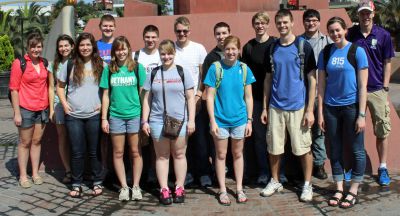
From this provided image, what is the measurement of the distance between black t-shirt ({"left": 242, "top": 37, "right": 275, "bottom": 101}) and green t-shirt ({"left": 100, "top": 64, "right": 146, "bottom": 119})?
1.05 m

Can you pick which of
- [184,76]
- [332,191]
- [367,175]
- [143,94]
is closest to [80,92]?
[143,94]

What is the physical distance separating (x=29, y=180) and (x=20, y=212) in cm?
96

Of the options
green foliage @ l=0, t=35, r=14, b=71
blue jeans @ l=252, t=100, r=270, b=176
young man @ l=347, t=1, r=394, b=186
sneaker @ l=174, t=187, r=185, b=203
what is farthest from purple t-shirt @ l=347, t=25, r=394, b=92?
green foliage @ l=0, t=35, r=14, b=71

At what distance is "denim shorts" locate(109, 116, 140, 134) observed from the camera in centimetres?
448

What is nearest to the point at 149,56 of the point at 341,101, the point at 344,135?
the point at 341,101

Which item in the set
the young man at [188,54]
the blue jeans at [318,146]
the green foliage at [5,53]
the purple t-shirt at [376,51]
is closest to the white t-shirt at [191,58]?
the young man at [188,54]

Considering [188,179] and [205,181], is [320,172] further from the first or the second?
[188,179]

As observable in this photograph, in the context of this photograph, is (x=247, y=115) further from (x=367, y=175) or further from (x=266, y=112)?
(x=367, y=175)

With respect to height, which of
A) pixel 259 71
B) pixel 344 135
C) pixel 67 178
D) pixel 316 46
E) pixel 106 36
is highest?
pixel 106 36

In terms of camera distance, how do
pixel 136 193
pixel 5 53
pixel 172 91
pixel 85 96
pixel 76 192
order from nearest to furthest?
pixel 172 91 → pixel 85 96 → pixel 136 193 → pixel 76 192 → pixel 5 53

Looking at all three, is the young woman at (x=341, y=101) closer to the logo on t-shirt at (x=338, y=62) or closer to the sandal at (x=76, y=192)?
the logo on t-shirt at (x=338, y=62)

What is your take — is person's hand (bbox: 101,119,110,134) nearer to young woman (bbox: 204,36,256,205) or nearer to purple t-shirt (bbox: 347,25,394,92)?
young woman (bbox: 204,36,256,205)

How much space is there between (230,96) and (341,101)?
1.00m

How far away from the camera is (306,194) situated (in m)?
4.54
